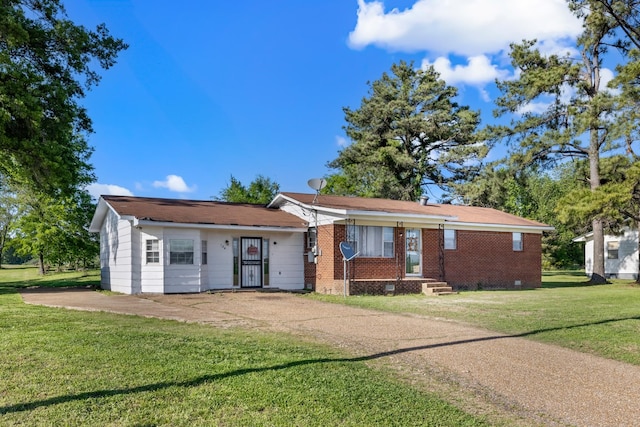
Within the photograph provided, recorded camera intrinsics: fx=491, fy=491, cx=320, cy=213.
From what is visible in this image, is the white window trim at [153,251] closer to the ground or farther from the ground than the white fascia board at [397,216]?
closer to the ground

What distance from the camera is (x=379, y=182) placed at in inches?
1532

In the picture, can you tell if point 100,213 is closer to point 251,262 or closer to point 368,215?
point 251,262

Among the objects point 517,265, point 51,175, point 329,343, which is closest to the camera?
point 329,343

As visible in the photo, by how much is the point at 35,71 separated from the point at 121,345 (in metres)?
15.5

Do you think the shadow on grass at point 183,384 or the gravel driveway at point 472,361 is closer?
the shadow on grass at point 183,384

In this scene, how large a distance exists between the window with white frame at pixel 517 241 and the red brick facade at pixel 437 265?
22 centimetres

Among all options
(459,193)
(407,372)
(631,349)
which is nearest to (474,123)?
(459,193)

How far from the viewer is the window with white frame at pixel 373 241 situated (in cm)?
1794

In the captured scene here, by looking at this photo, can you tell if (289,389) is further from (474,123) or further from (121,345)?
(474,123)

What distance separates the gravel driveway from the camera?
17.3 feet

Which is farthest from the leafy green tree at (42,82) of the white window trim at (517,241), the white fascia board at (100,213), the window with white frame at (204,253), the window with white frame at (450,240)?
the white window trim at (517,241)

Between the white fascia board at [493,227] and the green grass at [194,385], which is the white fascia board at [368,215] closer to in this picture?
the white fascia board at [493,227]

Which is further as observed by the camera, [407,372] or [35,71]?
[35,71]

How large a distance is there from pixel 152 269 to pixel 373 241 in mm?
7846
